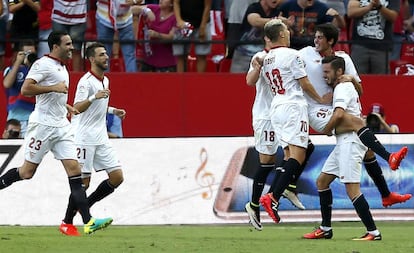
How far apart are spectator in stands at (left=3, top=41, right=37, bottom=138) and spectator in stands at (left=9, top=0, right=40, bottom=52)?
0.30m

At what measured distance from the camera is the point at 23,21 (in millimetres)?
20297

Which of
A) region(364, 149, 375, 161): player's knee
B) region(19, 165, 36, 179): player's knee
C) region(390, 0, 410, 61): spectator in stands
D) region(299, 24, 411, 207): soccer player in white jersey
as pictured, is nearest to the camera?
region(299, 24, 411, 207): soccer player in white jersey

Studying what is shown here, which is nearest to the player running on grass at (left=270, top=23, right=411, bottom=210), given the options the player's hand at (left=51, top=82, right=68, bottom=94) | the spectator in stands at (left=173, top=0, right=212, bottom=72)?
the player's hand at (left=51, top=82, right=68, bottom=94)

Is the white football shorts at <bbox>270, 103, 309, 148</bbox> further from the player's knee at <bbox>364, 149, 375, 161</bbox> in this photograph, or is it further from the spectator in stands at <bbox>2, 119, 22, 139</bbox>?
the spectator in stands at <bbox>2, 119, 22, 139</bbox>

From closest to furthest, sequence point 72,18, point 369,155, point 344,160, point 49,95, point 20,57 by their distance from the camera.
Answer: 1. point 344,160
2. point 369,155
3. point 49,95
4. point 20,57
5. point 72,18

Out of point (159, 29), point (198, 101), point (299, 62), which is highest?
point (299, 62)

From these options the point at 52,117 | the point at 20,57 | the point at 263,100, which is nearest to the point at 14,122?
the point at 20,57

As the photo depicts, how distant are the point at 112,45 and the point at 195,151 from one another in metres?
2.52

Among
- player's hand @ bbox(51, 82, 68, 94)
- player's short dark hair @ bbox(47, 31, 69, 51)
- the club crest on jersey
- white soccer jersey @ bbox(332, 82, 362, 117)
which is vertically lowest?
player's hand @ bbox(51, 82, 68, 94)

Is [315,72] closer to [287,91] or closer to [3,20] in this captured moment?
[287,91]

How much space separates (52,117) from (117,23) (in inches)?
198

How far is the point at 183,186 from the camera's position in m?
18.7

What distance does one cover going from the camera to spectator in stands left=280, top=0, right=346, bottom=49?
772 inches

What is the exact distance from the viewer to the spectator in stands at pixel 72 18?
19.7 metres
